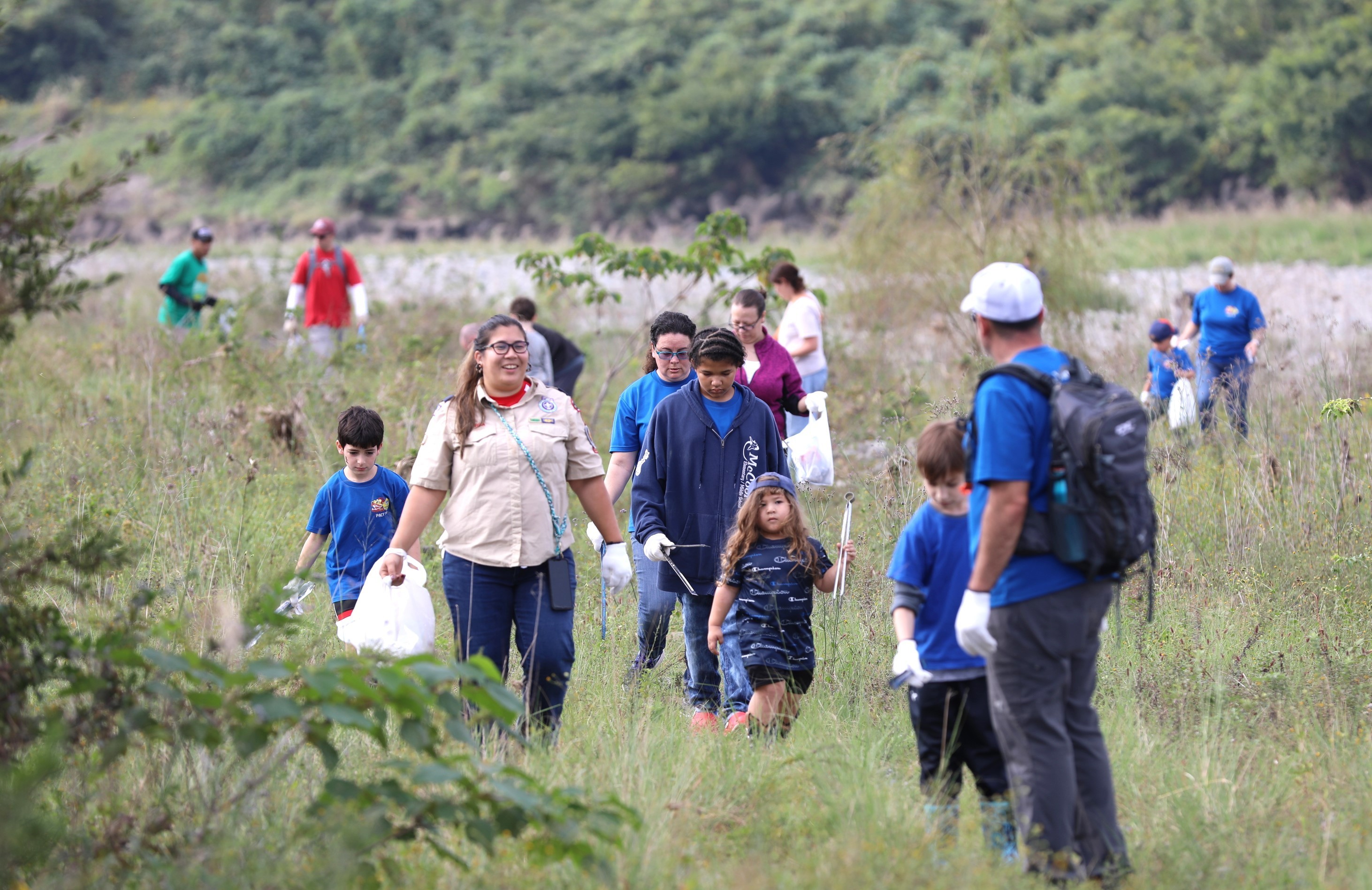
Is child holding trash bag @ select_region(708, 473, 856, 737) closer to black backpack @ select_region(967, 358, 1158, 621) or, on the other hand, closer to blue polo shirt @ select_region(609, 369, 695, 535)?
blue polo shirt @ select_region(609, 369, 695, 535)

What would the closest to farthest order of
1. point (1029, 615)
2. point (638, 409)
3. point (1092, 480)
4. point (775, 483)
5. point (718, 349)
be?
point (1092, 480) → point (1029, 615) → point (775, 483) → point (718, 349) → point (638, 409)

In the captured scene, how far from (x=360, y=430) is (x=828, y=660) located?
225 centimetres

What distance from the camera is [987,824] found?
3.57 metres

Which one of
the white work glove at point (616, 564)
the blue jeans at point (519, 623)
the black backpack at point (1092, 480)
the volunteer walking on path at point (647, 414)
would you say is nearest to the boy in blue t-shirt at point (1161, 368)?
the volunteer walking on path at point (647, 414)

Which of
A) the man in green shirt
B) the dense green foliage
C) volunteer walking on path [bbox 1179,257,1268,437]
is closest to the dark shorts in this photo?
volunteer walking on path [bbox 1179,257,1268,437]

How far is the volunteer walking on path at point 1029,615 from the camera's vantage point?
3.24m

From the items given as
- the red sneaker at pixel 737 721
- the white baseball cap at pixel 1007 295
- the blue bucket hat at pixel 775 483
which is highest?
the white baseball cap at pixel 1007 295

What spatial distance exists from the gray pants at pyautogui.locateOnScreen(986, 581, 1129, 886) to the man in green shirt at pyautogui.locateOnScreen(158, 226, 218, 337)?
32.3 ft

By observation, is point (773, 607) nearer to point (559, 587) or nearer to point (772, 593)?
point (772, 593)

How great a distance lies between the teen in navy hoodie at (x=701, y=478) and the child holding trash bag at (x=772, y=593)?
0.35 metres

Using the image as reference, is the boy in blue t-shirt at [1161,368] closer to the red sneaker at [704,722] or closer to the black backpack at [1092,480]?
the red sneaker at [704,722]

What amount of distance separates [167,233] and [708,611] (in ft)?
123

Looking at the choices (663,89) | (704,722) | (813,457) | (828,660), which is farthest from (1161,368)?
(663,89)

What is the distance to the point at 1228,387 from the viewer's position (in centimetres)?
901
